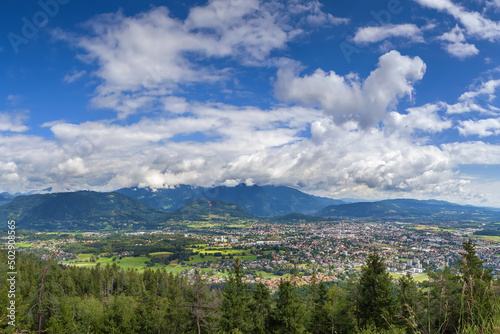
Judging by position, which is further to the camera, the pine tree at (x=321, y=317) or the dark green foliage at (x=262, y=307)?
the pine tree at (x=321, y=317)

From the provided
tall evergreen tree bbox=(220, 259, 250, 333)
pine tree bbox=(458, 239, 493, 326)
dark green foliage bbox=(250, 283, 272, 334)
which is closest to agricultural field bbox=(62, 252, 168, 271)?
dark green foliage bbox=(250, 283, 272, 334)

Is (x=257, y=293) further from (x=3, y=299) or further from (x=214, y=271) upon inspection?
Answer: (x=214, y=271)

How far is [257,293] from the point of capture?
21.8m

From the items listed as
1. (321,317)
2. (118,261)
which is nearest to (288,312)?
(321,317)

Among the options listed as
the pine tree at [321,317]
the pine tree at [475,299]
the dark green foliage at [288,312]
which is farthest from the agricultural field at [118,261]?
the pine tree at [475,299]

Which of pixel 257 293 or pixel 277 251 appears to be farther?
pixel 277 251

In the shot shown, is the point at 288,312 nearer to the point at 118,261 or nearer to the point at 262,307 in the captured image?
the point at 262,307

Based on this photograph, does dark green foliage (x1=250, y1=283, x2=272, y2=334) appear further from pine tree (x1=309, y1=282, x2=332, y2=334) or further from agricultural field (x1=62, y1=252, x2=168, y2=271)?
agricultural field (x1=62, y1=252, x2=168, y2=271)

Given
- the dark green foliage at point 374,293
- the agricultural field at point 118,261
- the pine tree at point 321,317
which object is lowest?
the agricultural field at point 118,261

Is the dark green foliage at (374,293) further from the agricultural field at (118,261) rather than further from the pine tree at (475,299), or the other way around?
the agricultural field at (118,261)

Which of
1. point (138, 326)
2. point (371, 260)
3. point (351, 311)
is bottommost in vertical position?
point (138, 326)

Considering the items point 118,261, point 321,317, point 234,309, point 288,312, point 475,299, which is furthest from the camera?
point 118,261

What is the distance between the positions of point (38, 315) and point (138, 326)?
9395mm

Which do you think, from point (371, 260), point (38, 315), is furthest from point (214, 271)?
point (371, 260)
